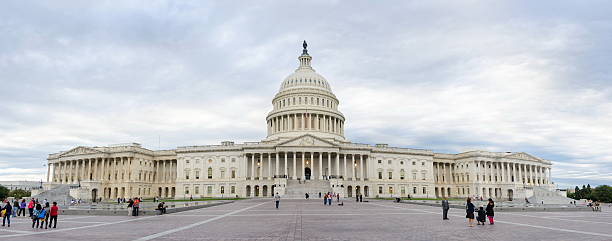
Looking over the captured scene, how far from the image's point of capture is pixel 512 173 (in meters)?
119

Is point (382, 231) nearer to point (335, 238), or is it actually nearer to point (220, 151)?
point (335, 238)

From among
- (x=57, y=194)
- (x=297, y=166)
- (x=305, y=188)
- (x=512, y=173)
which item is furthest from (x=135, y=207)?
(x=512, y=173)

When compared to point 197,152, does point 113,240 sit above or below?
below

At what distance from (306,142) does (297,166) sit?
35.2ft

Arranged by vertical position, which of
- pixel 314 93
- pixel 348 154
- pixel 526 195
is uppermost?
pixel 314 93

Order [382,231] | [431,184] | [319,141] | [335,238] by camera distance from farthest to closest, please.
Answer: [431,184], [319,141], [382,231], [335,238]

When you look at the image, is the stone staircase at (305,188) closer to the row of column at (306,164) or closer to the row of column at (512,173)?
the row of column at (306,164)

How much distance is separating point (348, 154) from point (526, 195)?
4295 cm

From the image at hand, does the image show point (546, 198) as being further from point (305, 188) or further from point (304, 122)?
point (304, 122)

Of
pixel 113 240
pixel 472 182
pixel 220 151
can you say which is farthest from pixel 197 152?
pixel 113 240

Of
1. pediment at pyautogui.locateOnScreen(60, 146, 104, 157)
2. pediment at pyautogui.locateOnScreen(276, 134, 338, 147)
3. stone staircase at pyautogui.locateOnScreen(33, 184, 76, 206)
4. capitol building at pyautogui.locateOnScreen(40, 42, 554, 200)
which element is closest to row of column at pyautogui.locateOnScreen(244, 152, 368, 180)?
capitol building at pyautogui.locateOnScreen(40, 42, 554, 200)

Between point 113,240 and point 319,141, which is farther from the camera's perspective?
point 319,141

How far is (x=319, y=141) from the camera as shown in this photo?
9856 cm

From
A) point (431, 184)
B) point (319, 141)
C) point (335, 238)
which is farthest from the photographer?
point (431, 184)
